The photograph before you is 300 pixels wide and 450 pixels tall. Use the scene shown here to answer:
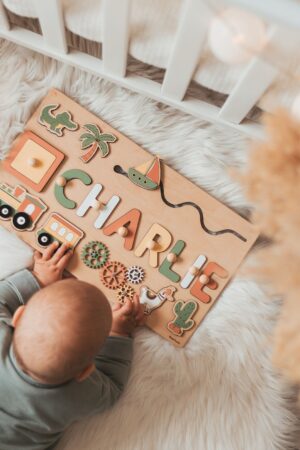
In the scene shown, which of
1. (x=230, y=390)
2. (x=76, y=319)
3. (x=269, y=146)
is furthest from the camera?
(x=230, y=390)

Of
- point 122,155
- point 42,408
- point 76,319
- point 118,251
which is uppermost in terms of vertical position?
point 122,155

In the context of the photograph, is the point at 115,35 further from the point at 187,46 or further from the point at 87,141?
the point at 87,141

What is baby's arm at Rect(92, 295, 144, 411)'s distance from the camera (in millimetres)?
769

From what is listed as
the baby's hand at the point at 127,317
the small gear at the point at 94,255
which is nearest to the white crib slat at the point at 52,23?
the small gear at the point at 94,255

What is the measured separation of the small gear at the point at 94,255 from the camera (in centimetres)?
82

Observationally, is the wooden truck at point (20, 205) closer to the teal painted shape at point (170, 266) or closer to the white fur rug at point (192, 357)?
the white fur rug at point (192, 357)

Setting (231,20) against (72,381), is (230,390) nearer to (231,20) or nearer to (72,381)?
(72,381)

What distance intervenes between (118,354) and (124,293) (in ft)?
0.35

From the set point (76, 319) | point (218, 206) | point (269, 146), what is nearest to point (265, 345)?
point (218, 206)

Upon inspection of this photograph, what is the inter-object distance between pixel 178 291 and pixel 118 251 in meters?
0.13

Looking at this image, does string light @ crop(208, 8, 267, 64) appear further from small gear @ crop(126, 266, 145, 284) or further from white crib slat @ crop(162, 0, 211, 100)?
small gear @ crop(126, 266, 145, 284)

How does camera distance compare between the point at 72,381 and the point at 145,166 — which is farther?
the point at 145,166

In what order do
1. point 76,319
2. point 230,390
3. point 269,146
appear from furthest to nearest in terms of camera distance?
point 230,390 → point 76,319 → point 269,146

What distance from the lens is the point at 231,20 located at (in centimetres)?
46
